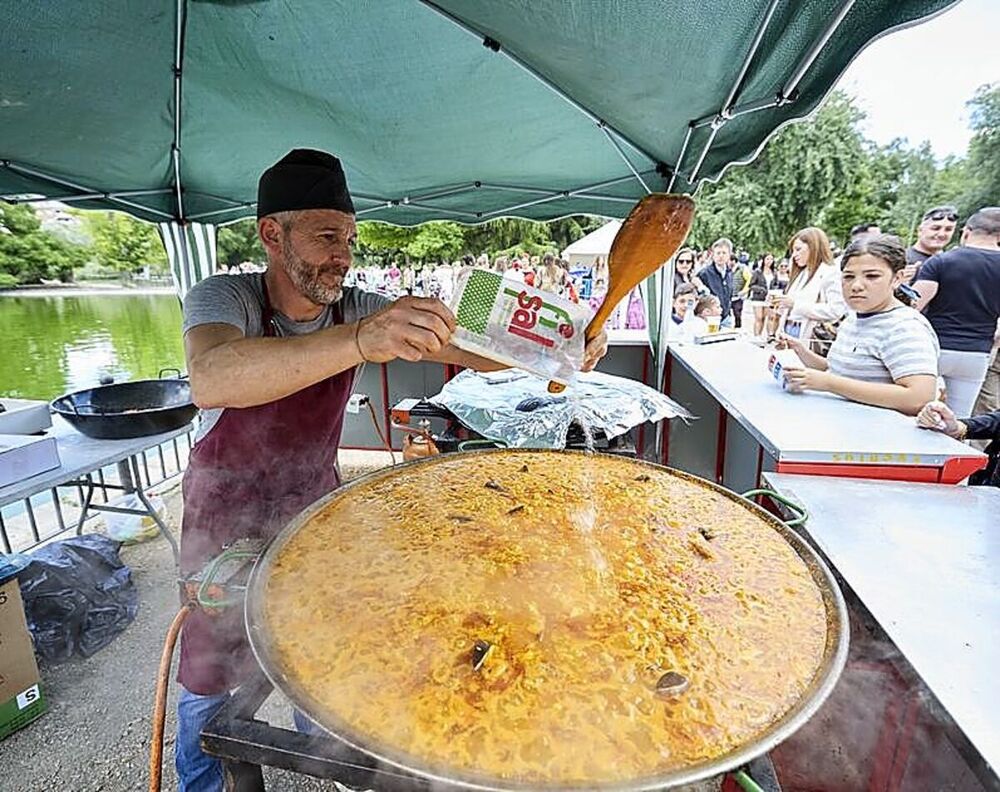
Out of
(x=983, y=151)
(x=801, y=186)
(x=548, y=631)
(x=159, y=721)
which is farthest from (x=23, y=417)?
(x=983, y=151)

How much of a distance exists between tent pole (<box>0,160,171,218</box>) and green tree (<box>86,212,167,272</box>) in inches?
946

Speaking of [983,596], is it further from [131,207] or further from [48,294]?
[48,294]

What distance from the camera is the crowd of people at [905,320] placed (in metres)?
2.19

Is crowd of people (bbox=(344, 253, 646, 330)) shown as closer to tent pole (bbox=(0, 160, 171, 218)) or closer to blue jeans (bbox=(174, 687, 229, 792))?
tent pole (bbox=(0, 160, 171, 218))

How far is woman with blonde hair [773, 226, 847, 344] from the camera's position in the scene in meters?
4.59

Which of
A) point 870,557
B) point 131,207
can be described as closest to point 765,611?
point 870,557

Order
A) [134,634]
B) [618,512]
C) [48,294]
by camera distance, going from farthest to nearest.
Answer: [48,294] < [134,634] < [618,512]

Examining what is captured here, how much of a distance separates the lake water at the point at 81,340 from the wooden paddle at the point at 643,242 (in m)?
4.65

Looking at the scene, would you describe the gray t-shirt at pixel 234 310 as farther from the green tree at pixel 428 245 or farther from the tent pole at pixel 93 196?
the green tree at pixel 428 245

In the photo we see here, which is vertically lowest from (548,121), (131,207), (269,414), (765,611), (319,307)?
(765,611)

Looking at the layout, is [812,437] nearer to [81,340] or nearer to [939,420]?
[939,420]

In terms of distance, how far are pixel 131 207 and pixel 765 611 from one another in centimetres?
401

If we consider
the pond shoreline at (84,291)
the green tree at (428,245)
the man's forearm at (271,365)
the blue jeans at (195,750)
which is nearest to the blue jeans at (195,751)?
the blue jeans at (195,750)

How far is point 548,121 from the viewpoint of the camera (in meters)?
2.45
